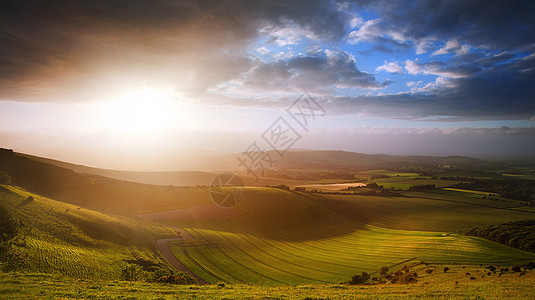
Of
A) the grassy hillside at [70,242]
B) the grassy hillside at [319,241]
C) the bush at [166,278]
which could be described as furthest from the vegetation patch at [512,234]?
the grassy hillside at [70,242]

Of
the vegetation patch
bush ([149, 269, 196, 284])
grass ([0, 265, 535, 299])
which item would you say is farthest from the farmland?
the vegetation patch

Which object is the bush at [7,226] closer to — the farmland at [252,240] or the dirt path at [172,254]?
the farmland at [252,240]

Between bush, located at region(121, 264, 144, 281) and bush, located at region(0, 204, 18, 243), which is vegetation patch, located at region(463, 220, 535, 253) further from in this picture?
bush, located at region(0, 204, 18, 243)

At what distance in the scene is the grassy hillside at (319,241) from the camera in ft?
95.2

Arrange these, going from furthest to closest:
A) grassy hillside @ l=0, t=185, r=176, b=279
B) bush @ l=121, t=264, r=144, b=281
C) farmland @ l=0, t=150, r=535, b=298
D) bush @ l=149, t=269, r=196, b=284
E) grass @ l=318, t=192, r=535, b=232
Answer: grass @ l=318, t=192, r=535, b=232
bush @ l=121, t=264, r=144, b=281
bush @ l=149, t=269, r=196, b=284
grassy hillside @ l=0, t=185, r=176, b=279
farmland @ l=0, t=150, r=535, b=298

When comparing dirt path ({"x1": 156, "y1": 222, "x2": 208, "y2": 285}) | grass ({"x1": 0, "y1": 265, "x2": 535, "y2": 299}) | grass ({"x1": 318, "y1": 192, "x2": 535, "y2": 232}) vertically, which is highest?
grass ({"x1": 0, "y1": 265, "x2": 535, "y2": 299})

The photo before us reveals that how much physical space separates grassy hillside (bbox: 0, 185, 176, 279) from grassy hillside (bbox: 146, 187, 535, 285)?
549cm

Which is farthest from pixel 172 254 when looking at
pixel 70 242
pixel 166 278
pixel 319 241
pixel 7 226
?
pixel 319 241

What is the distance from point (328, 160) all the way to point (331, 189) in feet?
370

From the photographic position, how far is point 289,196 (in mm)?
63344

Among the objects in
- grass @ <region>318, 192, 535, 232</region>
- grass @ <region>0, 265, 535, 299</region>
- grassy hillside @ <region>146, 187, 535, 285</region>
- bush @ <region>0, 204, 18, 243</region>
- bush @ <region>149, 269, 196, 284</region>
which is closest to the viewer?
grass @ <region>0, 265, 535, 299</region>

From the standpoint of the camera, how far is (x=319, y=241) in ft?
141

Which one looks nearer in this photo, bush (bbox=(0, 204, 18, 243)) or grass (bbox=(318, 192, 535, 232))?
bush (bbox=(0, 204, 18, 243))

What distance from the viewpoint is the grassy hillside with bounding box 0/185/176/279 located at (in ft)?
58.4
